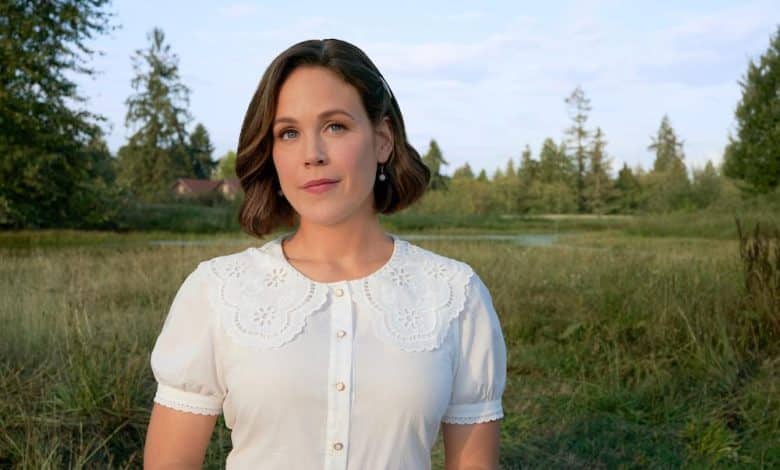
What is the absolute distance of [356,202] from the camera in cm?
172

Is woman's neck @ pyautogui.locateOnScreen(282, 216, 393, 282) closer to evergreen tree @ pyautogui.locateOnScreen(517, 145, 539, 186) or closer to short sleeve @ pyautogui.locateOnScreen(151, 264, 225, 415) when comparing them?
short sleeve @ pyautogui.locateOnScreen(151, 264, 225, 415)

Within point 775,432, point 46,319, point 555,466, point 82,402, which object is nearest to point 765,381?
point 775,432

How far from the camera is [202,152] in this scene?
182 feet

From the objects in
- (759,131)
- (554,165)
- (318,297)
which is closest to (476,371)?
(318,297)

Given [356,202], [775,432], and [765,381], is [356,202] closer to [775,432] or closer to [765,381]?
[775,432]

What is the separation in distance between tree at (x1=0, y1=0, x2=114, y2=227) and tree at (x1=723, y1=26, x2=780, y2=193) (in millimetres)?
20369

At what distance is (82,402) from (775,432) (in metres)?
3.73

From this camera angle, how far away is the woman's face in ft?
5.48

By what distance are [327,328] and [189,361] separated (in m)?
0.29

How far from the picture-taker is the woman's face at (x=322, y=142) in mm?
1670

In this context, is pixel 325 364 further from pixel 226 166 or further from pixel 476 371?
pixel 226 166

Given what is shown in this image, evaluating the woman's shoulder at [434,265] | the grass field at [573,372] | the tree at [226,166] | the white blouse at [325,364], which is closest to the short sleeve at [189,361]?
the white blouse at [325,364]

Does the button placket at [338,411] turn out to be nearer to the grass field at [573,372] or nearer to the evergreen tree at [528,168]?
the grass field at [573,372]

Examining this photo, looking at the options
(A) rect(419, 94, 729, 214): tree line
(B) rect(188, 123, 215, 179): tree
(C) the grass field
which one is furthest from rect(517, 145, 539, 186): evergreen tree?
(C) the grass field
